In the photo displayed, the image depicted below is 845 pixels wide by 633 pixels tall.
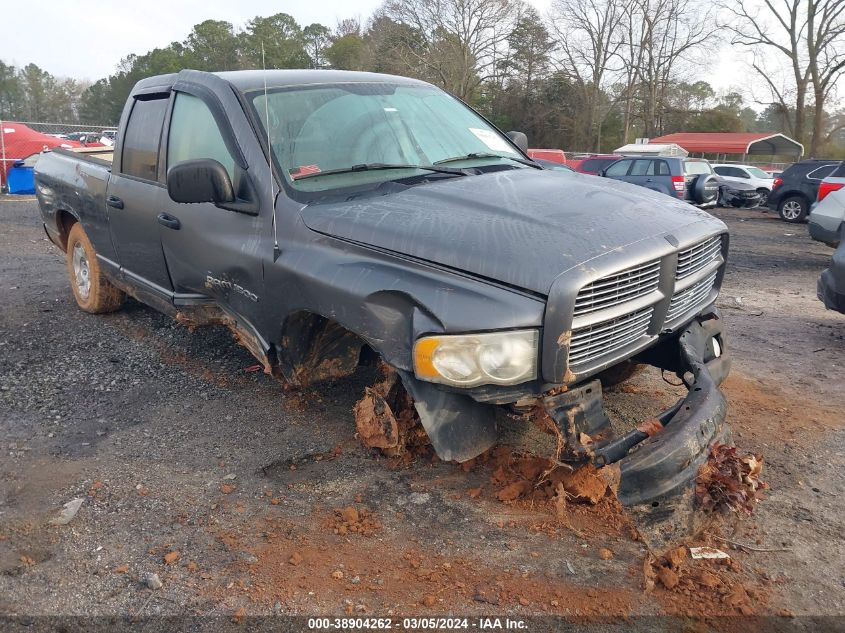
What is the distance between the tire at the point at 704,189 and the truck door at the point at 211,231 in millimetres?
16022

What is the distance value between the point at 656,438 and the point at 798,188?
17.0 metres

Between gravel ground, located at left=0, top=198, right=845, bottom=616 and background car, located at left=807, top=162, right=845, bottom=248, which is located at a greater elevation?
background car, located at left=807, top=162, right=845, bottom=248

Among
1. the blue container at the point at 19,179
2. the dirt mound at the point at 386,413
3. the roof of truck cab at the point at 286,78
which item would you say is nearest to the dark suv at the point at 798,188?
the roof of truck cab at the point at 286,78

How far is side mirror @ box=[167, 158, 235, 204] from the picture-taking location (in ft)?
10.6

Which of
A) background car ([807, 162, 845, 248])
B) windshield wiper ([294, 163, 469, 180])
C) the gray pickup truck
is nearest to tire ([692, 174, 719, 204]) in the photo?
background car ([807, 162, 845, 248])

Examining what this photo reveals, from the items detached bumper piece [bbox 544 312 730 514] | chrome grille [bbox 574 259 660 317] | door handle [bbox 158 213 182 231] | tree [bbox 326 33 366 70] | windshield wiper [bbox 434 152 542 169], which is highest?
tree [bbox 326 33 366 70]

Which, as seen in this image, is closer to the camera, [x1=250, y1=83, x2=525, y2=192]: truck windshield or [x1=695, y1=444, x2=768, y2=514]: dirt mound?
[x1=695, y1=444, x2=768, y2=514]: dirt mound

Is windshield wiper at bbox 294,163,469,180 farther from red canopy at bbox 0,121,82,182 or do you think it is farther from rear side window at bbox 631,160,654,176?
red canopy at bbox 0,121,82,182

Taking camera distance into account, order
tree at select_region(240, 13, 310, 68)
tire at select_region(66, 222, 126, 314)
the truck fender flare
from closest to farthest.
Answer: the truck fender flare
tire at select_region(66, 222, 126, 314)
tree at select_region(240, 13, 310, 68)

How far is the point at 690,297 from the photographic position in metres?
3.27

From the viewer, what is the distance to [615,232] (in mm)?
2760

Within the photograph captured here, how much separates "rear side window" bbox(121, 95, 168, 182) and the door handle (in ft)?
1.03

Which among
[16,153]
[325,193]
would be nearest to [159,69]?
[16,153]

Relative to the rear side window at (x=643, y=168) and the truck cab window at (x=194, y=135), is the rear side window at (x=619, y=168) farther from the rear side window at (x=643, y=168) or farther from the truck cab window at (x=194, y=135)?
the truck cab window at (x=194, y=135)
